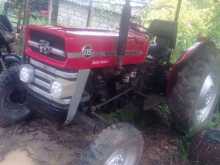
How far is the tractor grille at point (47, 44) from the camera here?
3.00 metres

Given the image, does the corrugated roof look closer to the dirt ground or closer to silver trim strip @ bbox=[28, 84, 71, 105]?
the dirt ground

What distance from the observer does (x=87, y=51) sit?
3.06 meters

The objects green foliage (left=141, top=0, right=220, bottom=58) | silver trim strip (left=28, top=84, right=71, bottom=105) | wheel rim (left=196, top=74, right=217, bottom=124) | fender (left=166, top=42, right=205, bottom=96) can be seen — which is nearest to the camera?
silver trim strip (left=28, top=84, right=71, bottom=105)

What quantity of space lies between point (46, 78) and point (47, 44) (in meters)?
0.32

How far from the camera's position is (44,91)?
3.20 metres

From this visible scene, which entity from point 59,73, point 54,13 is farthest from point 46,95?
point 54,13

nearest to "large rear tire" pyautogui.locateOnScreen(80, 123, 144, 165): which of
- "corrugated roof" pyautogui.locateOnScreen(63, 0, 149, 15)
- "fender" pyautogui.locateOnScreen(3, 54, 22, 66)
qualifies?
"fender" pyautogui.locateOnScreen(3, 54, 22, 66)

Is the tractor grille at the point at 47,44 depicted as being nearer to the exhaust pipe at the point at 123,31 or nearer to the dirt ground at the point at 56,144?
the exhaust pipe at the point at 123,31

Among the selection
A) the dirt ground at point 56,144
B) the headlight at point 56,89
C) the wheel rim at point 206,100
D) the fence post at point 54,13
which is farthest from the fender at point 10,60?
the fence post at point 54,13

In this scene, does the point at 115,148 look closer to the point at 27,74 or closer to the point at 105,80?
the point at 105,80

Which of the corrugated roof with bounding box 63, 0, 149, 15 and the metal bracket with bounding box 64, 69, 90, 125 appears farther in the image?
the corrugated roof with bounding box 63, 0, 149, 15

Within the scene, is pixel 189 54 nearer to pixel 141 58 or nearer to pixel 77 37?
pixel 141 58

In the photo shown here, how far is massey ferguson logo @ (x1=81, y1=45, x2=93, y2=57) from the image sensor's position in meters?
3.03

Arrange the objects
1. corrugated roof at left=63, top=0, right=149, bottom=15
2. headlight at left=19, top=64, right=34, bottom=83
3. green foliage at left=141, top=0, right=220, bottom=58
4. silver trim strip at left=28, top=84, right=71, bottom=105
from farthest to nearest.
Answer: corrugated roof at left=63, top=0, right=149, bottom=15 → green foliage at left=141, top=0, right=220, bottom=58 → headlight at left=19, top=64, right=34, bottom=83 → silver trim strip at left=28, top=84, right=71, bottom=105
